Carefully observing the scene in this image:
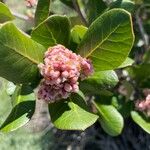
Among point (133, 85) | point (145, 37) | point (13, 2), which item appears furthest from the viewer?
point (13, 2)

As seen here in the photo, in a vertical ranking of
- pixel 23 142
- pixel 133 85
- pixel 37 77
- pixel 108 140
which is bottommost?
pixel 23 142

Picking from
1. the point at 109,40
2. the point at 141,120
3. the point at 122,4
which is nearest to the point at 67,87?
the point at 109,40

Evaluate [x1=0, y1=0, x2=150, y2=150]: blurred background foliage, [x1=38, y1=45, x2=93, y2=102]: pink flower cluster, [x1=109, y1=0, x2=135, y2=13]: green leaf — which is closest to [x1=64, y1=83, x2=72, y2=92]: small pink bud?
[x1=38, y1=45, x2=93, y2=102]: pink flower cluster

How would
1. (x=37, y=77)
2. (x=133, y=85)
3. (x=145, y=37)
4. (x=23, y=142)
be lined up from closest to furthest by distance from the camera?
(x=37, y=77), (x=133, y=85), (x=145, y=37), (x=23, y=142)

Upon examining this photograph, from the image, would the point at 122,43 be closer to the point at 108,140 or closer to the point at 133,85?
the point at 133,85

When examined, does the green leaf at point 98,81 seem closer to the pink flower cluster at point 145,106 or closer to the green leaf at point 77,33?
the green leaf at point 77,33

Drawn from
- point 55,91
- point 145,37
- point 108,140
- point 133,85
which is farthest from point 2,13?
point 108,140
